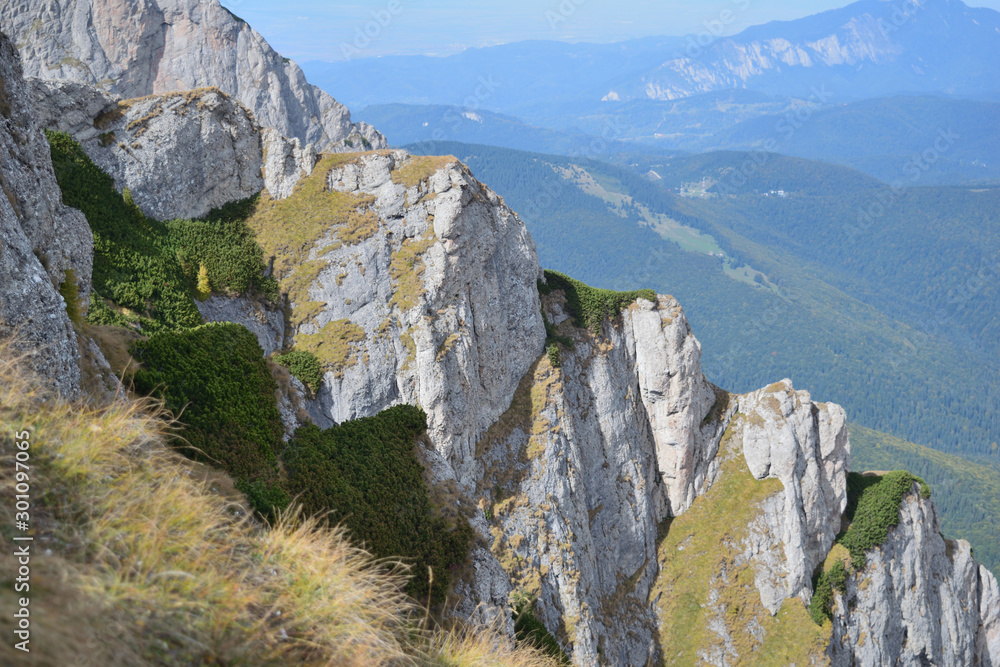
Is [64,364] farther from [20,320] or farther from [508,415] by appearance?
[508,415]

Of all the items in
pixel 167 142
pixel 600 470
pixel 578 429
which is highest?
pixel 167 142

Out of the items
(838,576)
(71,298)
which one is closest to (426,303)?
(71,298)

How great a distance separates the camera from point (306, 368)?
3061 centimetres

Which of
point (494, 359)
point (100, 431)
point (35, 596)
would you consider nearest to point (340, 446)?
point (100, 431)

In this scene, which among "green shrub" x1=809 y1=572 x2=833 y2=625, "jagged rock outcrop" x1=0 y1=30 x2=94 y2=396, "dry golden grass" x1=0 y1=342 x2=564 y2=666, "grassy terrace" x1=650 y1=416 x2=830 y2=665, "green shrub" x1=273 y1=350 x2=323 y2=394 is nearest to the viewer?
"dry golden grass" x1=0 y1=342 x2=564 y2=666

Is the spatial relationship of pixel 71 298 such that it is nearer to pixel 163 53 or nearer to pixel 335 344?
pixel 335 344

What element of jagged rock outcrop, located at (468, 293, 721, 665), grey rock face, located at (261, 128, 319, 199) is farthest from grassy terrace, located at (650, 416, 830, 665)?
grey rock face, located at (261, 128, 319, 199)

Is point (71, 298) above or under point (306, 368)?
above

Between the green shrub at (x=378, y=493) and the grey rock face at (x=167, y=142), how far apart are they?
2326 centimetres

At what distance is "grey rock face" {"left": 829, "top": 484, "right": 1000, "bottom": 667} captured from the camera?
147 feet

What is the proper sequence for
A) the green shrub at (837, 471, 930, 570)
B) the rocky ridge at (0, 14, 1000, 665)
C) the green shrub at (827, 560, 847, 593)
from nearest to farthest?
the rocky ridge at (0, 14, 1000, 665), the green shrub at (827, 560, 847, 593), the green shrub at (837, 471, 930, 570)

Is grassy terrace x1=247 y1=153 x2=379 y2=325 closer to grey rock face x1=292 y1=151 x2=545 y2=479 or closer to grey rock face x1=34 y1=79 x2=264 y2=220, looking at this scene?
grey rock face x1=292 y1=151 x2=545 y2=479

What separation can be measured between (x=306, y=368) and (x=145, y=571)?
2618 cm

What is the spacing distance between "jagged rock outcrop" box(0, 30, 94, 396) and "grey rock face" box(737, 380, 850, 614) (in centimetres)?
4446
